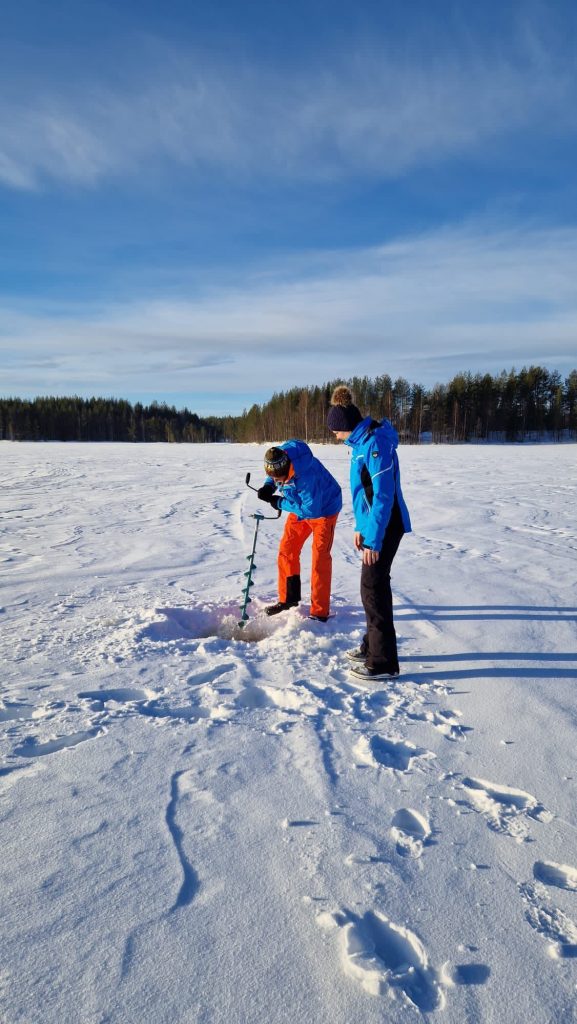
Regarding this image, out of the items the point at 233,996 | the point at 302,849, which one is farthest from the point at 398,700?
the point at 233,996

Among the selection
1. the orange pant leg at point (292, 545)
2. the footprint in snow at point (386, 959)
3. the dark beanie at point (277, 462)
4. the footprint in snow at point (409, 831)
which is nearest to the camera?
the footprint in snow at point (386, 959)

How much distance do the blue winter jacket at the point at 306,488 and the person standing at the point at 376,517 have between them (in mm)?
909

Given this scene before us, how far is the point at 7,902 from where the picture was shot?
1.84 meters

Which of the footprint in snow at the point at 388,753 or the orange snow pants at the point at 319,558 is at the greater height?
the orange snow pants at the point at 319,558

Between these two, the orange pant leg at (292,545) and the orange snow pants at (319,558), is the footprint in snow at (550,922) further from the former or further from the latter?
the orange pant leg at (292,545)

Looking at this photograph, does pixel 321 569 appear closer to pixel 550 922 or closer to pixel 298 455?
pixel 298 455

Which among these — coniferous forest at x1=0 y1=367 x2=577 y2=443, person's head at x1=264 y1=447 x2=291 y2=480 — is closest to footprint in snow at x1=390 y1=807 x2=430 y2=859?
person's head at x1=264 y1=447 x2=291 y2=480

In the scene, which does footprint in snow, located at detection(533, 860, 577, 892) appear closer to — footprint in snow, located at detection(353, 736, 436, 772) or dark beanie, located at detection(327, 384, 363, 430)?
footprint in snow, located at detection(353, 736, 436, 772)

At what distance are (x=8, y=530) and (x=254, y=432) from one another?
8532 cm

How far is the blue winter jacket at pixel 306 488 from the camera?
4.56 metres

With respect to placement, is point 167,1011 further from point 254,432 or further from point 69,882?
point 254,432

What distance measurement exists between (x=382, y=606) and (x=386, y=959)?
6.79 ft

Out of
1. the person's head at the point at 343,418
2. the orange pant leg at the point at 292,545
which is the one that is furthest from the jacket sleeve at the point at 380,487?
the orange pant leg at the point at 292,545

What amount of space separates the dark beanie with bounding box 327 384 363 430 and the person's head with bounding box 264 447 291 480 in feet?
2.63
